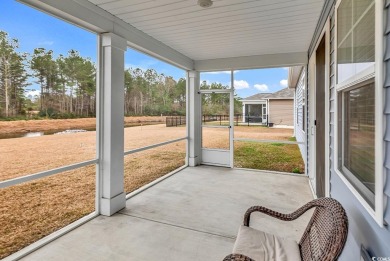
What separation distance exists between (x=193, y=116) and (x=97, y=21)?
3365mm

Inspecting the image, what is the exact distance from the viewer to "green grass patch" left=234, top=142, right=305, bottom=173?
5863mm

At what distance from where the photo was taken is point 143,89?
13.8 ft

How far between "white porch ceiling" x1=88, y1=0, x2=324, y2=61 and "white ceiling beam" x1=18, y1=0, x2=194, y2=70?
0.09 meters

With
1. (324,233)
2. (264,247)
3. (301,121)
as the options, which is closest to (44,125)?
(264,247)

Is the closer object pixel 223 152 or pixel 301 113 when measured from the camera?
pixel 223 152

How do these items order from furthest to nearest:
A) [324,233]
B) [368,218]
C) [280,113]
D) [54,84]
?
[280,113] < [54,84] < [324,233] < [368,218]

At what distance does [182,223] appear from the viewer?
2.86 metres

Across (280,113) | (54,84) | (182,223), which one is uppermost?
(54,84)

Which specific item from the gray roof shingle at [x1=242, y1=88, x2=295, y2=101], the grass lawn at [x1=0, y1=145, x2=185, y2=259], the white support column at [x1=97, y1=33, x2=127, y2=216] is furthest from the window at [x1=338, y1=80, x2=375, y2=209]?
the gray roof shingle at [x1=242, y1=88, x2=295, y2=101]

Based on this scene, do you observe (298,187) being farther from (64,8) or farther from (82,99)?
(64,8)

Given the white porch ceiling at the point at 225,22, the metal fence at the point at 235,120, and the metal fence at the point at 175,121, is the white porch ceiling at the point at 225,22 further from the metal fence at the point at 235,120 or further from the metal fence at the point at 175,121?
the metal fence at the point at 235,120

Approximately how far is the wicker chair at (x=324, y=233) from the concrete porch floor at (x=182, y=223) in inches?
34.3

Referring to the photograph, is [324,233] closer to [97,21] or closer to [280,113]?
[97,21]

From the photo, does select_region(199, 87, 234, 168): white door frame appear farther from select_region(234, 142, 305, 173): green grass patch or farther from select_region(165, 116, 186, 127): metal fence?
select_region(165, 116, 186, 127): metal fence
